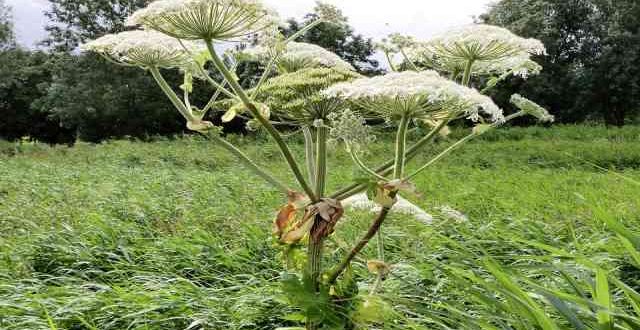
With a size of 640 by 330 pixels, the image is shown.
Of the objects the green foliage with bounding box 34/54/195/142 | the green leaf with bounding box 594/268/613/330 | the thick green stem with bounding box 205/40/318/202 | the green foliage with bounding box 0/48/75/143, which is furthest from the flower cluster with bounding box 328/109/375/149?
the green foliage with bounding box 0/48/75/143

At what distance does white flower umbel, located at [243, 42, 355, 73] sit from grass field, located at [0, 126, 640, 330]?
0.83ft

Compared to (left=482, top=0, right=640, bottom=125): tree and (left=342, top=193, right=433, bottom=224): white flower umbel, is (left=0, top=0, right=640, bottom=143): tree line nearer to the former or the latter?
(left=482, top=0, right=640, bottom=125): tree

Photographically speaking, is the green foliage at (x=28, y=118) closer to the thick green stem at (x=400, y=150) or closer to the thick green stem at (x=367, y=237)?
the thick green stem at (x=367, y=237)

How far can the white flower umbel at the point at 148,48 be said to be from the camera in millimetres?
1297

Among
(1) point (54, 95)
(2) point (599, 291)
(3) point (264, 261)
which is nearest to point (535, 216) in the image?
(3) point (264, 261)

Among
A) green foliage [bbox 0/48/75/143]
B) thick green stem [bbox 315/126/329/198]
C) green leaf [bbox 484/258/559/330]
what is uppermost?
thick green stem [bbox 315/126/329/198]

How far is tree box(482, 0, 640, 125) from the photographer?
20812 millimetres

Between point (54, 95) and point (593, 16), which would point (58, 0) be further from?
point (593, 16)

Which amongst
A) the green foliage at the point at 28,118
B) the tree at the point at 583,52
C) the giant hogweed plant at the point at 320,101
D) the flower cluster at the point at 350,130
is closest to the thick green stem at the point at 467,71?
the giant hogweed plant at the point at 320,101

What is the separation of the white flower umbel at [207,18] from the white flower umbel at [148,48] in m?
0.05

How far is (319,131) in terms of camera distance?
4.43 ft

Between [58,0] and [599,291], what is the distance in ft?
91.3


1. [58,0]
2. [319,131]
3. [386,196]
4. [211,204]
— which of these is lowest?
[211,204]

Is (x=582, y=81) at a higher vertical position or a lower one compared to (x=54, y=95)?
higher
